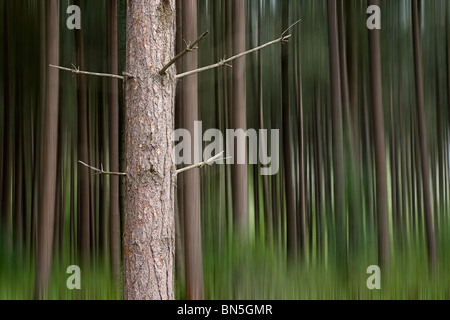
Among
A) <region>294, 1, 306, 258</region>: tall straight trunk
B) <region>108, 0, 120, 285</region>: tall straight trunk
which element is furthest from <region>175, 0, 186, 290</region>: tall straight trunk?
<region>294, 1, 306, 258</region>: tall straight trunk

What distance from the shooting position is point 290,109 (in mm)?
4605

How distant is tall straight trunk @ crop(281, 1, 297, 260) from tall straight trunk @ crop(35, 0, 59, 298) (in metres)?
2.02

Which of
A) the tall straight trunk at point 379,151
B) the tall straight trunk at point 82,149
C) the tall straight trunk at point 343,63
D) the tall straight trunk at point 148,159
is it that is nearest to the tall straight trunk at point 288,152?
the tall straight trunk at point 343,63

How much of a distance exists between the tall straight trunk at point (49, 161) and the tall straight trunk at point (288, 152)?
2017 millimetres

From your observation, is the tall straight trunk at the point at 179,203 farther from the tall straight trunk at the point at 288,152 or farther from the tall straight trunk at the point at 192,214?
the tall straight trunk at the point at 288,152

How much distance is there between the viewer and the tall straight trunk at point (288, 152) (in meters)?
4.38

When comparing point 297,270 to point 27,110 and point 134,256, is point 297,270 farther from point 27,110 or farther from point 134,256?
point 27,110

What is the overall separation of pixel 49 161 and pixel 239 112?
1.60 metres

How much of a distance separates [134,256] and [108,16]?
8.92ft

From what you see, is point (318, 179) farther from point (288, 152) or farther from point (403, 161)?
point (403, 161)

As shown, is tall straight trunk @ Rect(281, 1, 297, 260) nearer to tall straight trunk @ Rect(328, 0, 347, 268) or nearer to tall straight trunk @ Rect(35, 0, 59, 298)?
tall straight trunk @ Rect(328, 0, 347, 268)

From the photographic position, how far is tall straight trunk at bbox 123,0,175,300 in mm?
2336

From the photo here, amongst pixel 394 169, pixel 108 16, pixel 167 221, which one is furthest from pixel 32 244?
pixel 394 169

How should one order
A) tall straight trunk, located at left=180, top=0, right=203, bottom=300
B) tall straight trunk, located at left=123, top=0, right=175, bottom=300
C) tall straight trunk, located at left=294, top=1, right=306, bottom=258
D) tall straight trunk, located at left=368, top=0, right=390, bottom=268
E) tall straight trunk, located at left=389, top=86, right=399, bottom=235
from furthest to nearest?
tall straight trunk, located at left=389, top=86, right=399, bottom=235 < tall straight trunk, located at left=294, top=1, right=306, bottom=258 < tall straight trunk, located at left=368, top=0, right=390, bottom=268 < tall straight trunk, located at left=180, top=0, right=203, bottom=300 < tall straight trunk, located at left=123, top=0, right=175, bottom=300
